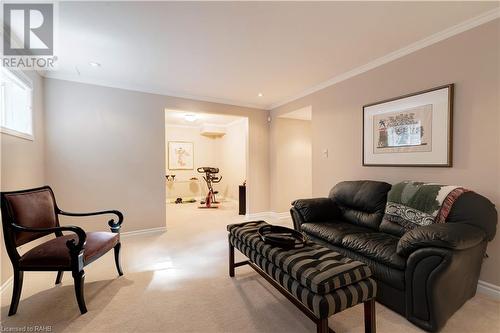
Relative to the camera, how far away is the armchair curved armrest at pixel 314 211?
2.83 m

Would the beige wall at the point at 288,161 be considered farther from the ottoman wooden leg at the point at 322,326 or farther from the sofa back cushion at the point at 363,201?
the ottoman wooden leg at the point at 322,326

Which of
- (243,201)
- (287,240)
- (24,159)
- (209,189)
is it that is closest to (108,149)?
(24,159)

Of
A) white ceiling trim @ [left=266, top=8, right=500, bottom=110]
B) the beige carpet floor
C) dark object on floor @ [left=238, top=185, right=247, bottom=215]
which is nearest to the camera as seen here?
the beige carpet floor

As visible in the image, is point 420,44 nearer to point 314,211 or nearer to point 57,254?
point 314,211

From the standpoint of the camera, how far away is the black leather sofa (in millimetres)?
1534

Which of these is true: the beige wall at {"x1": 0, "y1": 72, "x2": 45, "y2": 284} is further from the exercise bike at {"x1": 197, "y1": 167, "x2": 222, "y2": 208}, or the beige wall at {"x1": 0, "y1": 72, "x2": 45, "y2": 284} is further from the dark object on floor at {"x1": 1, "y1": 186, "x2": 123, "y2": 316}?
the exercise bike at {"x1": 197, "y1": 167, "x2": 222, "y2": 208}

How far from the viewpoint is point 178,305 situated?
193 cm

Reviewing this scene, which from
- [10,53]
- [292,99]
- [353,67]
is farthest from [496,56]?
[10,53]

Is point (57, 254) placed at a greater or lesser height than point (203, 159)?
lesser

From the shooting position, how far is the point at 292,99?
4523 millimetres

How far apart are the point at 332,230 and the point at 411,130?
147cm

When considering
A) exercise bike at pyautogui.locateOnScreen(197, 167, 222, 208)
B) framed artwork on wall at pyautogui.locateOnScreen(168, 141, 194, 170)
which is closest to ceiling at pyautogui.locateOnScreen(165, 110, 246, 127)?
framed artwork on wall at pyautogui.locateOnScreen(168, 141, 194, 170)

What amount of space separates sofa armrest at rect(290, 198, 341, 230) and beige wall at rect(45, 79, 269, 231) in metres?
2.50

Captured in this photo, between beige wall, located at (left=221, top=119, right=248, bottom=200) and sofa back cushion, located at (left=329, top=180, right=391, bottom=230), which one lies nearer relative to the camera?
sofa back cushion, located at (left=329, top=180, right=391, bottom=230)
